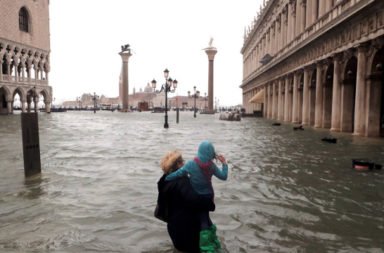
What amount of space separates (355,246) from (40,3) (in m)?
65.1

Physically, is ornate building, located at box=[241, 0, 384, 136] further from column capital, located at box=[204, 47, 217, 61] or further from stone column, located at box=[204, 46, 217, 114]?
column capital, located at box=[204, 47, 217, 61]

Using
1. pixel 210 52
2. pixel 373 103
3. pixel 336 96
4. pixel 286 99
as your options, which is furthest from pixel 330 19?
pixel 210 52

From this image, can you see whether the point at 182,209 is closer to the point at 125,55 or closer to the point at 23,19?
the point at 23,19

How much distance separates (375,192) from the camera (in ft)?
22.4

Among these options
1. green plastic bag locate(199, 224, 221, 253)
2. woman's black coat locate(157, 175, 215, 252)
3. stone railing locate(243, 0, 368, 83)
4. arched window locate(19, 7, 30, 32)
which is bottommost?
green plastic bag locate(199, 224, 221, 253)

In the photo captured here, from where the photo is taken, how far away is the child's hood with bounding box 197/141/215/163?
3.77 m

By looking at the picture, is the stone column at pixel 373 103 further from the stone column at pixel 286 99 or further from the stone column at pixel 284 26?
the stone column at pixel 284 26

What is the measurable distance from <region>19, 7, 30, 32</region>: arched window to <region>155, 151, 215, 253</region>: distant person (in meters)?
59.5

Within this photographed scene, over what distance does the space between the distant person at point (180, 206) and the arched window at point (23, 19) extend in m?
59.5

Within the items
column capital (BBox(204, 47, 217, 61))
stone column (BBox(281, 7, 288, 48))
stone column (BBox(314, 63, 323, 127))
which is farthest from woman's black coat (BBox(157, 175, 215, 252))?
column capital (BBox(204, 47, 217, 61))

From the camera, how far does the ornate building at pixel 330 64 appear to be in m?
16.9

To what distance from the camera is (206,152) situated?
12.4 feet

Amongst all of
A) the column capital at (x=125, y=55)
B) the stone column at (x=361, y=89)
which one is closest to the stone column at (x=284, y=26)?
the stone column at (x=361, y=89)

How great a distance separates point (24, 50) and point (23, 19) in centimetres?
493
